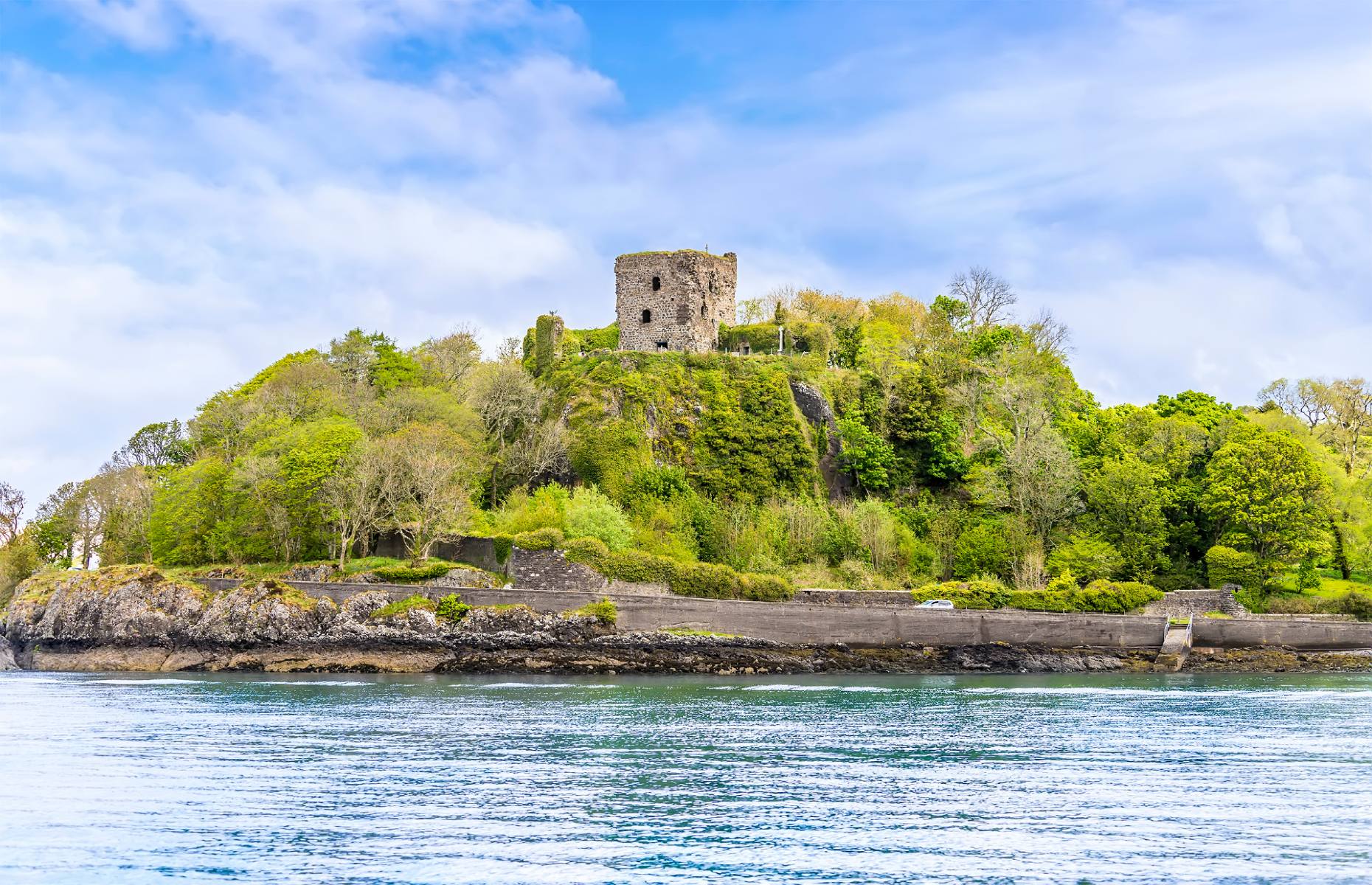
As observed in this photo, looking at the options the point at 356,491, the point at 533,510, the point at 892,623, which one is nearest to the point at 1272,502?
the point at 892,623

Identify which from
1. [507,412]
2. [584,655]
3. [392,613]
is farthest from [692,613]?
[507,412]

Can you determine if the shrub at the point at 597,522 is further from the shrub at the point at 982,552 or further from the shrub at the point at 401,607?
the shrub at the point at 982,552

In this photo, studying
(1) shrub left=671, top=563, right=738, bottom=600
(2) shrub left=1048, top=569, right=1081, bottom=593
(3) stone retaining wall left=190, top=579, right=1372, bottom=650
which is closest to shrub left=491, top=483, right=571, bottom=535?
(3) stone retaining wall left=190, top=579, right=1372, bottom=650

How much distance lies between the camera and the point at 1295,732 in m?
25.9

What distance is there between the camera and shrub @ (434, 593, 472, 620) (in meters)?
45.4

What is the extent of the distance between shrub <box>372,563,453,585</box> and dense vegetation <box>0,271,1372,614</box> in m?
1.98

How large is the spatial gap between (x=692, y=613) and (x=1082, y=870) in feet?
108

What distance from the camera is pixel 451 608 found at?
149 ft

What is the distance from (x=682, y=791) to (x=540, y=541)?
31.2 metres

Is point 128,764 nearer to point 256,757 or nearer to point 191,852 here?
point 256,757

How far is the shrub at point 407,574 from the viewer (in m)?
47.1

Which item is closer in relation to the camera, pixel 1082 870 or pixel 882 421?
pixel 1082 870

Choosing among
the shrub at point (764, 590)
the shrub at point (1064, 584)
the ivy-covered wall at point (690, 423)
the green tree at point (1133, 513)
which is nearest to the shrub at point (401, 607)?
the shrub at point (764, 590)

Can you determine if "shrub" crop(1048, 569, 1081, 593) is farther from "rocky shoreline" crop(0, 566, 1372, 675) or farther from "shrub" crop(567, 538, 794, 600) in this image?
"shrub" crop(567, 538, 794, 600)
